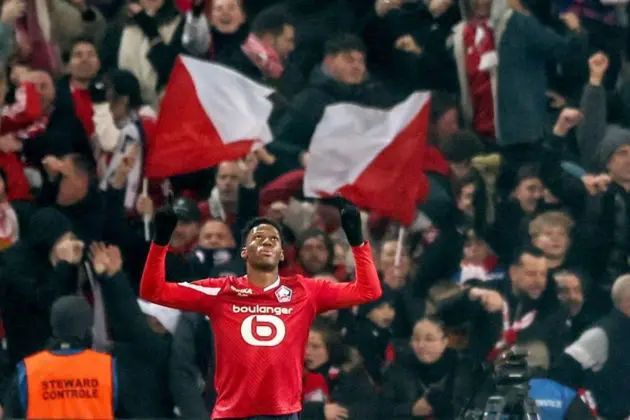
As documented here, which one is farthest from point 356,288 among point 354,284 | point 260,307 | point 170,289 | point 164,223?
point 164,223

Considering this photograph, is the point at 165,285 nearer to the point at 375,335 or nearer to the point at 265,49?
the point at 375,335

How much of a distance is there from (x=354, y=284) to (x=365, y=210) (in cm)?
352

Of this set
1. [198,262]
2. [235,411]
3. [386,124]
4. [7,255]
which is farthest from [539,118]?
[235,411]

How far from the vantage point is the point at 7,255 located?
11836 mm

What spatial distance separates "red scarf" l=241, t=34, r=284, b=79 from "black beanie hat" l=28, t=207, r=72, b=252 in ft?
6.94

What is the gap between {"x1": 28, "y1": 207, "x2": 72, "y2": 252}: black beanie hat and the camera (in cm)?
1187

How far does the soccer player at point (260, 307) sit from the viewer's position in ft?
31.0

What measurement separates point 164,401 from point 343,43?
3.08 metres

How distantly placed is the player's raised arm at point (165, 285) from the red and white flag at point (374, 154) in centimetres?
346

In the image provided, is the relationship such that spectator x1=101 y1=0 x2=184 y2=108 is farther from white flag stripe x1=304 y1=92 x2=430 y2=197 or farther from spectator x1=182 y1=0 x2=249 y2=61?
white flag stripe x1=304 y1=92 x2=430 y2=197

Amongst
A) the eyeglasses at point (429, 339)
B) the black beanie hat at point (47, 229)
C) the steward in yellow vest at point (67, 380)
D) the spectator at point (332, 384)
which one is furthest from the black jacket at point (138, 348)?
the eyeglasses at point (429, 339)

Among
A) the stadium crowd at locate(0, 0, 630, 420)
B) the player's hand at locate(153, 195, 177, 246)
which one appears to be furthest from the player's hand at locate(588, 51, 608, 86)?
the player's hand at locate(153, 195, 177, 246)

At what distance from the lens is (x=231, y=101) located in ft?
43.3

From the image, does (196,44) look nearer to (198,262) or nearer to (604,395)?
(198,262)
